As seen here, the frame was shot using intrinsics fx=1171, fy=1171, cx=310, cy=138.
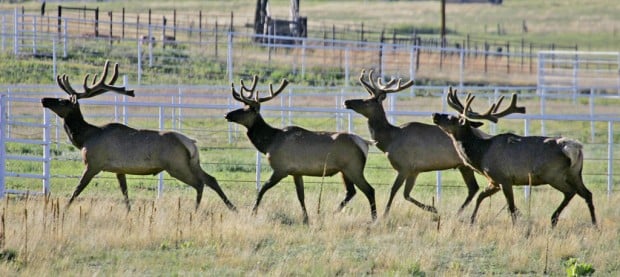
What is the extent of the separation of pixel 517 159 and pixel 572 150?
27.2 inches

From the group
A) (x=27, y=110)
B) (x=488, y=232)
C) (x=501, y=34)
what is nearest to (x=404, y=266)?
(x=488, y=232)

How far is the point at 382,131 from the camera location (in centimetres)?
1609

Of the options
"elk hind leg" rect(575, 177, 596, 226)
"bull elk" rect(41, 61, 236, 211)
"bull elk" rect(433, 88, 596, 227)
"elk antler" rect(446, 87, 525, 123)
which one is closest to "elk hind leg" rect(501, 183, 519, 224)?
"bull elk" rect(433, 88, 596, 227)

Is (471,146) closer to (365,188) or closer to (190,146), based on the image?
(365,188)

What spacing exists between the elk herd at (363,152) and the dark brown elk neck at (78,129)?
14 mm

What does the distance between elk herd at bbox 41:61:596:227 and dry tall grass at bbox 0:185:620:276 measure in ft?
1.30

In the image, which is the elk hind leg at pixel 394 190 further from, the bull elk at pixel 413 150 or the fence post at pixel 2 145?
the fence post at pixel 2 145

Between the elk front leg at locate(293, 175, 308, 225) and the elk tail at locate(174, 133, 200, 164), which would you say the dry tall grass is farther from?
the elk tail at locate(174, 133, 200, 164)

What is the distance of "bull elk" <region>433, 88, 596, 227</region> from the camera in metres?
14.4

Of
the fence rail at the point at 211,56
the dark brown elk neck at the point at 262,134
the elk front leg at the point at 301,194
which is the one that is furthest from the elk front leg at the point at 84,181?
the fence rail at the point at 211,56

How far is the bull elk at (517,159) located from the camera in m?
14.4

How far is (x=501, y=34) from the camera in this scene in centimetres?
8419

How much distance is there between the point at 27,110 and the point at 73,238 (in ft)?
58.3

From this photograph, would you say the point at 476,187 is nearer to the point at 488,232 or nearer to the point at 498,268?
the point at 488,232
